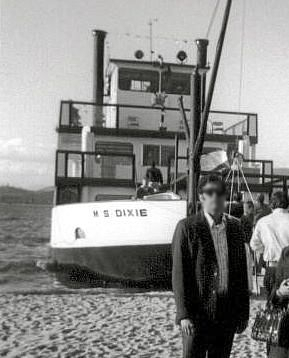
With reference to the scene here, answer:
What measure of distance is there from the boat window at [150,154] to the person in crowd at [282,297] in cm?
1379

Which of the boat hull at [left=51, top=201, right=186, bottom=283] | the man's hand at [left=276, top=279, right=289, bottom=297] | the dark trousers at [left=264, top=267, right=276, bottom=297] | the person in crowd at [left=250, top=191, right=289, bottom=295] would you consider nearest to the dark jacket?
the man's hand at [left=276, top=279, right=289, bottom=297]

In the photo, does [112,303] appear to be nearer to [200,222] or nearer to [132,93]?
[200,222]

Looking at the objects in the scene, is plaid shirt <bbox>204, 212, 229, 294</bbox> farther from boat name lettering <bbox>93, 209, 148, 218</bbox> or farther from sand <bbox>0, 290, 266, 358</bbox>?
boat name lettering <bbox>93, 209, 148, 218</bbox>

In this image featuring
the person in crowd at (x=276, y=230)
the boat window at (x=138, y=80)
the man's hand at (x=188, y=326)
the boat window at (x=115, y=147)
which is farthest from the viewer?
the boat window at (x=138, y=80)

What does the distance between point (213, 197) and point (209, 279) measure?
49 cm

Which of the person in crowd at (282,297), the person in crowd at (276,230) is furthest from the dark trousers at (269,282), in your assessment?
the person in crowd at (282,297)

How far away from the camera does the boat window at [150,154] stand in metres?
17.5

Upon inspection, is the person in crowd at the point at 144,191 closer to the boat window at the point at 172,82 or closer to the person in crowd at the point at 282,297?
the boat window at the point at 172,82

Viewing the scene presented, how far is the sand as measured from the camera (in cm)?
563

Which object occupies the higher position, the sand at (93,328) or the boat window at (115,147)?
the boat window at (115,147)

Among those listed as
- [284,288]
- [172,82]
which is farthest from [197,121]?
[172,82]

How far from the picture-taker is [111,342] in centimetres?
598

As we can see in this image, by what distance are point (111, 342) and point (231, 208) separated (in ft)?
16.1

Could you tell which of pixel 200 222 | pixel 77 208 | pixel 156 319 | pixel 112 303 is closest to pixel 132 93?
pixel 77 208
